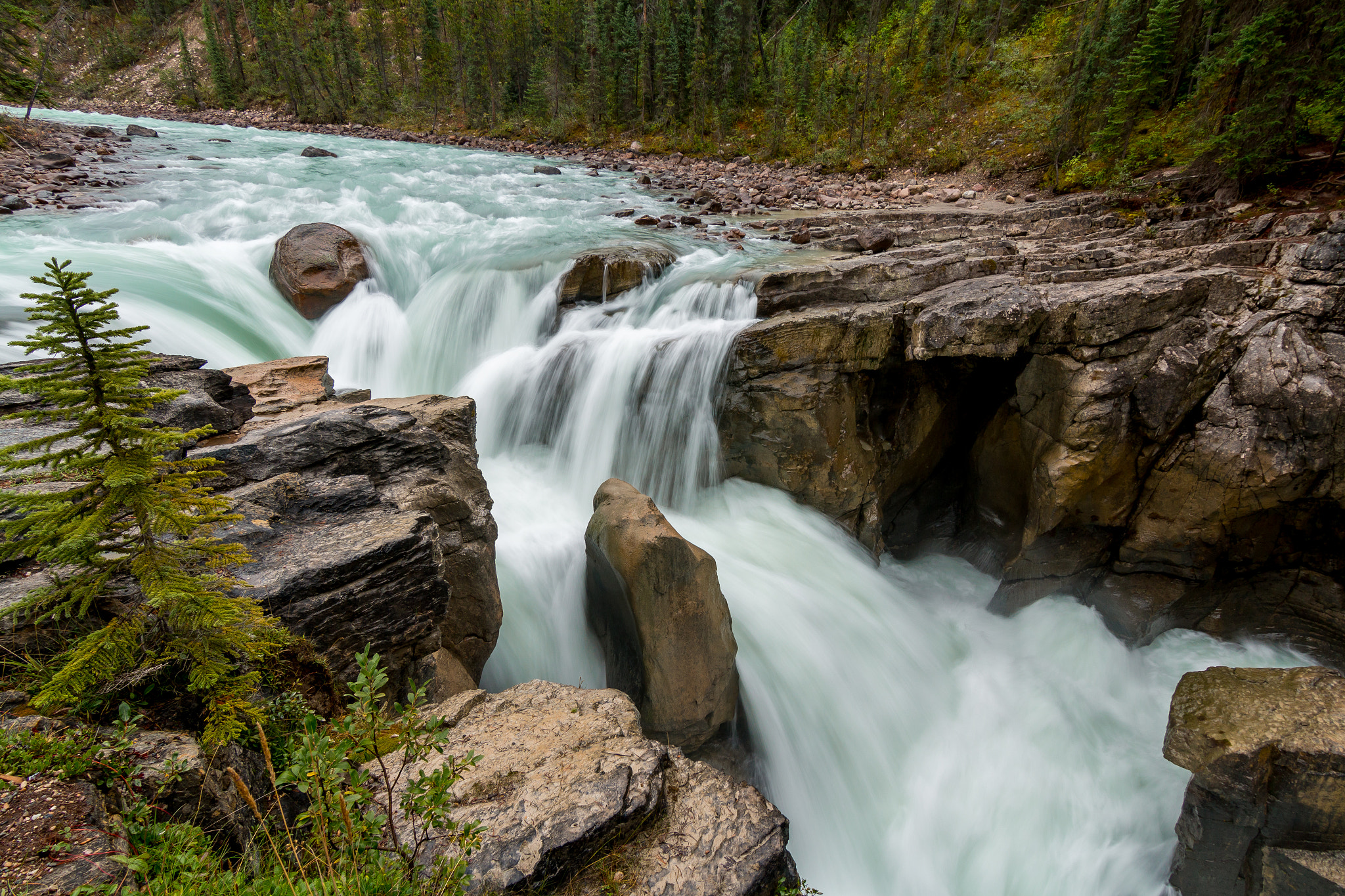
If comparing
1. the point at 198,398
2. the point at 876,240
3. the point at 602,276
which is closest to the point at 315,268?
the point at 602,276

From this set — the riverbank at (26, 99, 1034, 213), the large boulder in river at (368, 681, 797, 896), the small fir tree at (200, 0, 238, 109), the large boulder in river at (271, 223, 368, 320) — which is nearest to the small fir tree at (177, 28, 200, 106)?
the small fir tree at (200, 0, 238, 109)

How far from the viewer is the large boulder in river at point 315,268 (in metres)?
9.66

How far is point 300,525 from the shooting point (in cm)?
357

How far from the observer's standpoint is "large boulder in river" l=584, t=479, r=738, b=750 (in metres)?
4.78

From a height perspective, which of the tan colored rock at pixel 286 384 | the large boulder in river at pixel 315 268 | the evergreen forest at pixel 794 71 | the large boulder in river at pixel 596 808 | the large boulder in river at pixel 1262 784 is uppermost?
the evergreen forest at pixel 794 71

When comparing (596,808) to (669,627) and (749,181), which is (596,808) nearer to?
(669,627)

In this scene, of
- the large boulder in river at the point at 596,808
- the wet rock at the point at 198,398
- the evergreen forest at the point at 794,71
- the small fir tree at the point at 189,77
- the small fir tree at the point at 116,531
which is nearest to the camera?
the small fir tree at the point at 116,531

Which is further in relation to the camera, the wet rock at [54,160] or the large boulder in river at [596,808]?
the wet rock at [54,160]

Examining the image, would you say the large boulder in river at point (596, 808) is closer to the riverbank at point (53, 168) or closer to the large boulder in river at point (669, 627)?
the large boulder in river at point (669, 627)

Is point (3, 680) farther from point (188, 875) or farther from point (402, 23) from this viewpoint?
point (402, 23)

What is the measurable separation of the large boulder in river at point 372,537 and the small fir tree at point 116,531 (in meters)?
0.64

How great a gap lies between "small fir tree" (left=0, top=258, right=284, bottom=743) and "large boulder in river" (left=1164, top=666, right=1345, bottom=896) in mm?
6509

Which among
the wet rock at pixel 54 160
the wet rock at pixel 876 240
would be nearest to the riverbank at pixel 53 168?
the wet rock at pixel 54 160

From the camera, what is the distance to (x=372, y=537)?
351cm
